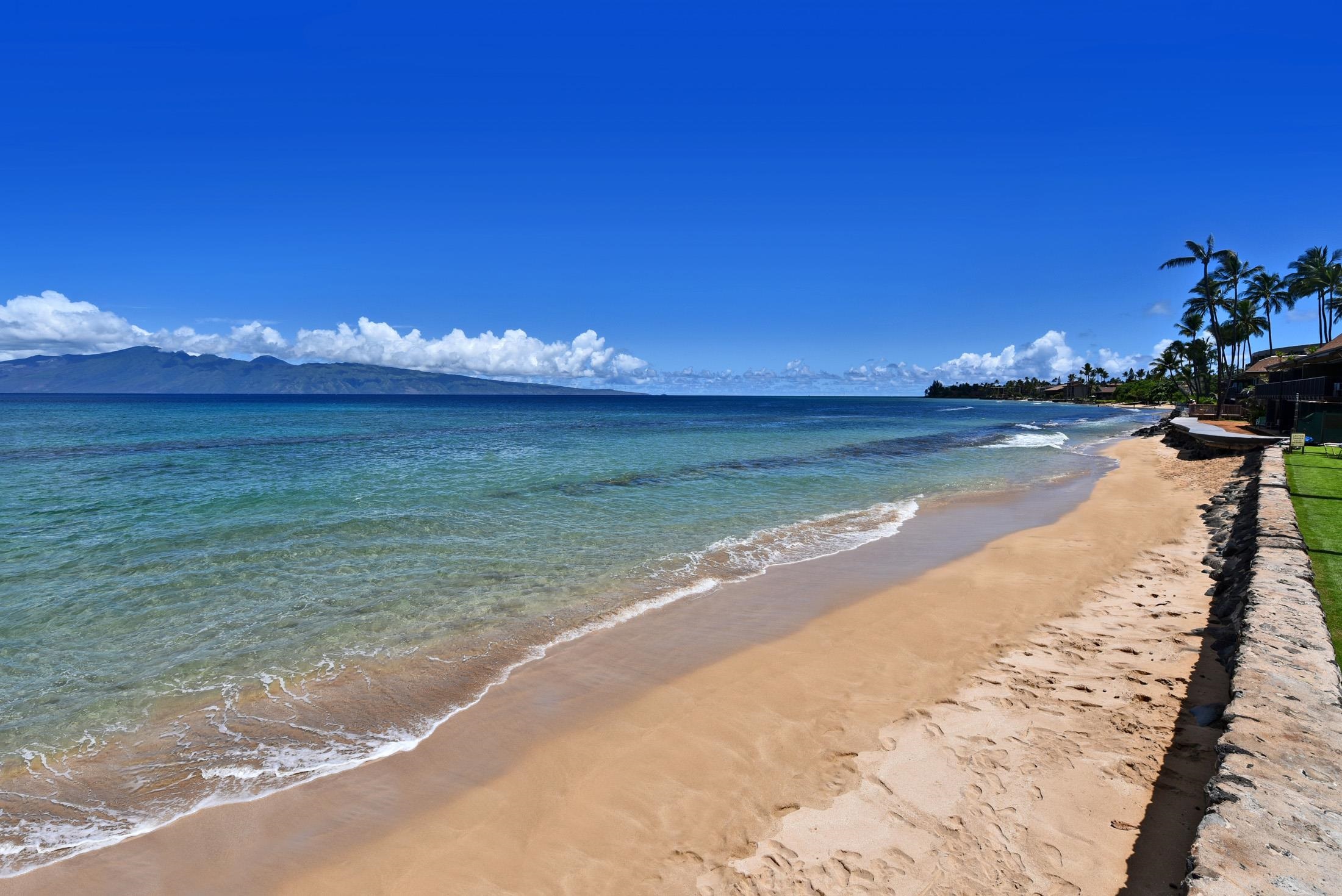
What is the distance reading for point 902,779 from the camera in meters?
4.89

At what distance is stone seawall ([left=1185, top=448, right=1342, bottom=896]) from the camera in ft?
10.4

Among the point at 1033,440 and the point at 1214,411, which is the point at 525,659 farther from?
the point at 1214,411

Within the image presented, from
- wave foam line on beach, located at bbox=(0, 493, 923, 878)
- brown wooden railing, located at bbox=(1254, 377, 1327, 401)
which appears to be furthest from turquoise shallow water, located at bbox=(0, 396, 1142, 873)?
brown wooden railing, located at bbox=(1254, 377, 1327, 401)

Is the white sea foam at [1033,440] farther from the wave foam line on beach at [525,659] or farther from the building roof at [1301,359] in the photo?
the wave foam line on beach at [525,659]

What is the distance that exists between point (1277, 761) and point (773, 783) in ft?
10.8

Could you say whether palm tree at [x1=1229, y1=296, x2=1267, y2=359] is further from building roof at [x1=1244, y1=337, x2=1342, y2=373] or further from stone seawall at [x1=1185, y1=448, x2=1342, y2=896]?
stone seawall at [x1=1185, y1=448, x2=1342, y2=896]

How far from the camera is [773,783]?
4969mm

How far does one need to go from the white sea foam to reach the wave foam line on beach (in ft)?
87.0

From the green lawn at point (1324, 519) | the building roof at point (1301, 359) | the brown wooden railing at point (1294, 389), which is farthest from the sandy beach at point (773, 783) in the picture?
the brown wooden railing at point (1294, 389)

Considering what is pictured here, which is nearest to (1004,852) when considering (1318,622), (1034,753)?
(1034,753)

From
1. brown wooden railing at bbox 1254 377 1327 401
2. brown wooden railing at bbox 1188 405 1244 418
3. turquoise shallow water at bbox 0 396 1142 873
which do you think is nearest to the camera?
turquoise shallow water at bbox 0 396 1142 873

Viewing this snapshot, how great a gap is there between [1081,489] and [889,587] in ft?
48.5

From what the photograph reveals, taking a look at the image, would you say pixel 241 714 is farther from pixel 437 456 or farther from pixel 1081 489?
pixel 437 456

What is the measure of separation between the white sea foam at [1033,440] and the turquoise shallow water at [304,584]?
10.5 metres
